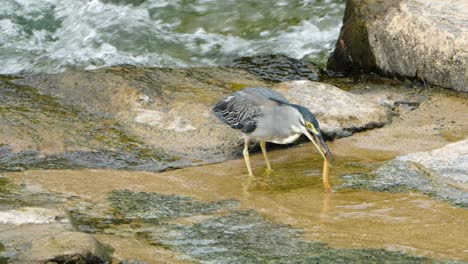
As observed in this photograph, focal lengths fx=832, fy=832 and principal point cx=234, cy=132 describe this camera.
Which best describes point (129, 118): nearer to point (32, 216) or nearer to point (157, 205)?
point (157, 205)

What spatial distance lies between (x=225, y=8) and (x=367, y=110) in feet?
16.3

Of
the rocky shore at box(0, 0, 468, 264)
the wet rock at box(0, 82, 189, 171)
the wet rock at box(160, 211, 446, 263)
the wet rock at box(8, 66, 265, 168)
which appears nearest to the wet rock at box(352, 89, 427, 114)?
the rocky shore at box(0, 0, 468, 264)

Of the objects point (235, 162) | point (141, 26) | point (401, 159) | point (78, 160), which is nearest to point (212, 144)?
point (235, 162)

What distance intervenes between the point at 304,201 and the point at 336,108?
1992mm

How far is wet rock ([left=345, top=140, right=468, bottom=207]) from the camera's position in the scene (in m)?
5.66

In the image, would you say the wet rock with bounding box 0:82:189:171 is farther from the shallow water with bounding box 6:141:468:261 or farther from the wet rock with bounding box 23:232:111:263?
the wet rock with bounding box 23:232:111:263

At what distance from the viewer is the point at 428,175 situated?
588cm

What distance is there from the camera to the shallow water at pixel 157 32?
10.4 m

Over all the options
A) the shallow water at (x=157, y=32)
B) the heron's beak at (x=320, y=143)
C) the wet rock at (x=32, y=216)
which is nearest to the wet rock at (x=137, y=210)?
the wet rock at (x=32, y=216)

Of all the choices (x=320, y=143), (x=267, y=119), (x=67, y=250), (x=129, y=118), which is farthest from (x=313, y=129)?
(x=67, y=250)

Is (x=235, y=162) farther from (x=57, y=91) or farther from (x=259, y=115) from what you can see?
(x=57, y=91)

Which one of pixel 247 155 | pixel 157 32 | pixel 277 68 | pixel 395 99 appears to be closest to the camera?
pixel 247 155

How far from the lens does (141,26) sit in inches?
449

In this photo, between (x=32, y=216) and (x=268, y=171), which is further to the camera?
(x=268, y=171)
